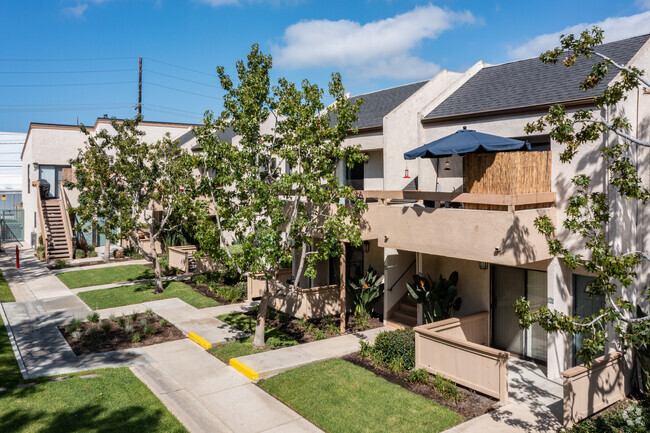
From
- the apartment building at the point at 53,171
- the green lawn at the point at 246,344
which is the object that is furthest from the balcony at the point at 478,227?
the apartment building at the point at 53,171

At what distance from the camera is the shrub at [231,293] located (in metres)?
18.9

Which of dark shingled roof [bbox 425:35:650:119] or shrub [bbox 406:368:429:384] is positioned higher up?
dark shingled roof [bbox 425:35:650:119]

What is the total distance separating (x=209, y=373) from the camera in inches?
463

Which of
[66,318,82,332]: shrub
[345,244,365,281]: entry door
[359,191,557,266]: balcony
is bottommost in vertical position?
[66,318,82,332]: shrub

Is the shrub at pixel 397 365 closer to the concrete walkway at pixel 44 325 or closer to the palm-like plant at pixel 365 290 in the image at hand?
the palm-like plant at pixel 365 290

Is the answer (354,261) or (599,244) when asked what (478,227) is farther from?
(354,261)

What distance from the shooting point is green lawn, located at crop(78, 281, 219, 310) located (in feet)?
60.9

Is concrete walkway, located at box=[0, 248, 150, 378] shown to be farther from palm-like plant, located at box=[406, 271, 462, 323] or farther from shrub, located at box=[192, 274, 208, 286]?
palm-like plant, located at box=[406, 271, 462, 323]

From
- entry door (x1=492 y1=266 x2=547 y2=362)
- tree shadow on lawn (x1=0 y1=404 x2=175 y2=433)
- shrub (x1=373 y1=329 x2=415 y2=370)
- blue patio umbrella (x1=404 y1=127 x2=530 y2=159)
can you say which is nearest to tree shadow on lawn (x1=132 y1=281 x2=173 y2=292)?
tree shadow on lawn (x1=0 y1=404 x2=175 y2=433)

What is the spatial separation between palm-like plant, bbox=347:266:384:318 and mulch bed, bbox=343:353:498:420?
13.8 ft

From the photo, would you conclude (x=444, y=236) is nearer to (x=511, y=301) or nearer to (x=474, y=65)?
(x=511, y=301)

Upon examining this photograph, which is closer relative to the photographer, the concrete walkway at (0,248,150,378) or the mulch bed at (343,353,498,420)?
the mulch bed at (343,353,498,420)

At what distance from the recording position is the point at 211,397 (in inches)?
408

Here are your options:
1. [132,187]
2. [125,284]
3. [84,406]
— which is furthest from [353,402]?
[125,284]
